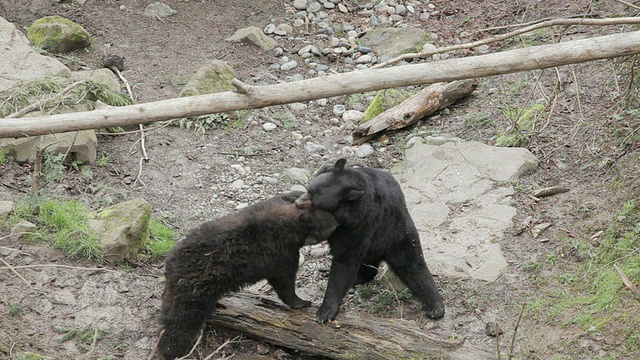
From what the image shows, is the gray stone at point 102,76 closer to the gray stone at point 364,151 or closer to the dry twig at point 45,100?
the dry twig at point 45,100

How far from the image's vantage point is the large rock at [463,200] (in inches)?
303

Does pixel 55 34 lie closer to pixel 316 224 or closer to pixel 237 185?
pixel 237 185

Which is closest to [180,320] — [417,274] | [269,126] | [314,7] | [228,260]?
[228,260]

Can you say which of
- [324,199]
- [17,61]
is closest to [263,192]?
[324,199]

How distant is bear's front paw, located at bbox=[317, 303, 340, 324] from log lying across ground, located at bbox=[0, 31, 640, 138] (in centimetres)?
184

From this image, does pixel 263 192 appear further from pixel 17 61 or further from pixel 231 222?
pixel 17 61

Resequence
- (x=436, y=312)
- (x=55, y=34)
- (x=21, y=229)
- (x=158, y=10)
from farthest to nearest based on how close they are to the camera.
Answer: (x=158, y=10) < (x=55, y=34) < (x=21, y=229) < (x=436, y=312)

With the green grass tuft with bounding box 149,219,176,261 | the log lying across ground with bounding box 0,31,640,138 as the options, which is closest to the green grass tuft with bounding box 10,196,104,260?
the green grass tuft with bounding box 149,219,176,261

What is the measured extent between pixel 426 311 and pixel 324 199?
162 cm

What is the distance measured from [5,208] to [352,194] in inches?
144

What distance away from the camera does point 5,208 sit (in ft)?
24.7

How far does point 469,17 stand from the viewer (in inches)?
517

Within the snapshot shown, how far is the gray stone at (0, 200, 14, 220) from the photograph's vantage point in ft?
24.4

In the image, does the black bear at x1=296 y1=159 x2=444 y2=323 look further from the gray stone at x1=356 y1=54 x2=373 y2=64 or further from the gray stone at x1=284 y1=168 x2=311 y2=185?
the gray stone at x1=356 y1=54 x2=373 y2=64
